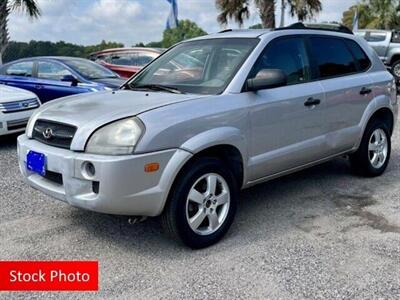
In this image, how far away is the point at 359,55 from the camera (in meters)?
5.37

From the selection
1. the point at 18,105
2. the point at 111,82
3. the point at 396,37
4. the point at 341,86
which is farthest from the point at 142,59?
the point at 396,37

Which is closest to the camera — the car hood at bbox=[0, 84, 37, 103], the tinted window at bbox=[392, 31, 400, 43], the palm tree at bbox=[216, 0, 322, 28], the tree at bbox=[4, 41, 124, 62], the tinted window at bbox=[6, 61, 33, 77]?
the car hood at bbox=[0, 84, 37, 103]

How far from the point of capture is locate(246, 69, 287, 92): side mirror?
3898mm

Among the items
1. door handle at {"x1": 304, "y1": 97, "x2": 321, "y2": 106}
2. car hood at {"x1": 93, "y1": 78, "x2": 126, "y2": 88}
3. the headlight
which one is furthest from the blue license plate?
car hood at {"x1": 93, "y1": 78, "x2": 126, "y2": 88}

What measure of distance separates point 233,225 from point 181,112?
121 cm

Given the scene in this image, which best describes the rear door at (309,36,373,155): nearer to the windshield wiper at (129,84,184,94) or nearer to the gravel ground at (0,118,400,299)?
the gravel ground at (0,118,400,299)

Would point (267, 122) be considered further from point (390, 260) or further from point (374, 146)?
point (374, 146)

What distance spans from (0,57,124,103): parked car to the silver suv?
3.69 meters

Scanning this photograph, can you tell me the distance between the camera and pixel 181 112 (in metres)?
3.49

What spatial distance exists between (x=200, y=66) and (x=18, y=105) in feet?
13.3

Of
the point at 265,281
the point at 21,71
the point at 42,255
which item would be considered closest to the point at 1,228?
the point at 42,255

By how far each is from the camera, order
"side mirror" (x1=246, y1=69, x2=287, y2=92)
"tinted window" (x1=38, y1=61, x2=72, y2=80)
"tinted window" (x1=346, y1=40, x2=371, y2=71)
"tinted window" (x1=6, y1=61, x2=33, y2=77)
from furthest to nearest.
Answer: "tinted window" (x1=6, y1=61, x2=33, y2=77) < "tinted window" (x1=38, y1=61, x2=72, y2=80) < "tinted window" (x1=346, y1=40, x2=371, y2=71) < "side mirror" (x1=246, y1=69, x2=287, y2=92)

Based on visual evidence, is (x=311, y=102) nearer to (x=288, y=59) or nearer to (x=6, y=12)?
(x=288, y=59)

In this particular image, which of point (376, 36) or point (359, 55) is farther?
point (376, 36)
